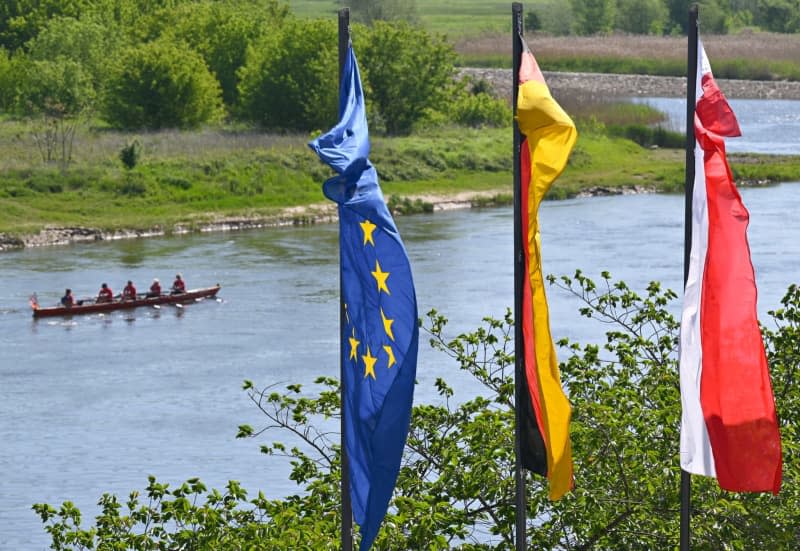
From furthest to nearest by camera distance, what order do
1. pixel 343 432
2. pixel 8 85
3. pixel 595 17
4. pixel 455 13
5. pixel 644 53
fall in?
pixel 455 13
pixel 595 17
pixel 644 53
pixel 8 85
pixel 343 432

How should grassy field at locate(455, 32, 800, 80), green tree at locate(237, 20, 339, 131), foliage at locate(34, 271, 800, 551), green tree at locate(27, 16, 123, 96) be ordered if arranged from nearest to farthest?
foliage at locate(34, 271, 800, 551)
green tree at locate(237, 20, 339, 131)
green tree at locate(27, 16, 123, 96)
grassy field at locate(455, 32, 800, 80)

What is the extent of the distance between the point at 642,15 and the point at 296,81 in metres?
63.6

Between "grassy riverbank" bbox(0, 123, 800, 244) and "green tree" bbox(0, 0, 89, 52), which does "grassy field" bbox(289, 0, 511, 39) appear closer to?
"green tree" bbox(0, 0, 89, 52)

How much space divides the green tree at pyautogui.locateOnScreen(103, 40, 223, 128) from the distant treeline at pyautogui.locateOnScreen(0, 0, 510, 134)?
5cm

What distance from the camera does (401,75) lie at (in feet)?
273

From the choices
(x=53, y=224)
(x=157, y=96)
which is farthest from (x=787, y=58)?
(x=53, y=224)

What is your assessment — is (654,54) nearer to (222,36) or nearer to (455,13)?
(222,36)

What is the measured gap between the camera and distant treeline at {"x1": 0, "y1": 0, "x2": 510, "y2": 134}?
260 ft

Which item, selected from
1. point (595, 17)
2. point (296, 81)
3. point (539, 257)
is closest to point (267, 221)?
point (296, 81)

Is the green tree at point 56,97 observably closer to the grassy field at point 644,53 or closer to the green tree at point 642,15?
the grassy field at point 644,53

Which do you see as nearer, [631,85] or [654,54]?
[631,85]

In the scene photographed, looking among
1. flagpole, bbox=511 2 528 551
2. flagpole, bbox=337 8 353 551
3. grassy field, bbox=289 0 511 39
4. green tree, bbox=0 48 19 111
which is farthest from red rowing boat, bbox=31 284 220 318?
grassy field, bbox=289 0 511 39

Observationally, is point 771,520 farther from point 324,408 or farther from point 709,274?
point 324,408

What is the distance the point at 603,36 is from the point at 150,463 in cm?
10648
